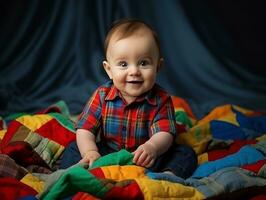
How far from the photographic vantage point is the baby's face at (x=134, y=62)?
1231 millimetres

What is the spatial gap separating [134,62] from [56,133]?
1.31 feet

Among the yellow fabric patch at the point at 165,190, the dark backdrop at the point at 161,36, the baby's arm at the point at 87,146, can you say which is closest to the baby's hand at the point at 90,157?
the baby's arm at the point at 87,146

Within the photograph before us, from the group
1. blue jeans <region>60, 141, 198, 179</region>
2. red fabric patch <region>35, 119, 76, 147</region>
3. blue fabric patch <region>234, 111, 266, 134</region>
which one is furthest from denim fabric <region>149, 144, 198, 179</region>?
blue fabric patch <region>234, 111, 266, 134</region>

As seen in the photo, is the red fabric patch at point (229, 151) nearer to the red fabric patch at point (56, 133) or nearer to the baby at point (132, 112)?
the baby at point (132, 112)

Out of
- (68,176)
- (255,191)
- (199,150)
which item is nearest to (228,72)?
(199,150)

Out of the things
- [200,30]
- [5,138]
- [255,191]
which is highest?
[200,30]

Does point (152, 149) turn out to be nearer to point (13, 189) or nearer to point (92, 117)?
point (92, 117)

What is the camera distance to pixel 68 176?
3.07 ft

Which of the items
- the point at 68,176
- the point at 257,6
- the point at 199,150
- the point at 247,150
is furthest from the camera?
the point at 257,6

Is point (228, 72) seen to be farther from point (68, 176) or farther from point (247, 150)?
point (68, 176)

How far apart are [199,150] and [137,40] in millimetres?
437

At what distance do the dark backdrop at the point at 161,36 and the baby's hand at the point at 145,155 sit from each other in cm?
109

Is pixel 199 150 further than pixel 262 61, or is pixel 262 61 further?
pixel 262 61

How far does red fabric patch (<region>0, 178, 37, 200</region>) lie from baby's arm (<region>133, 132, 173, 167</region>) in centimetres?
27
